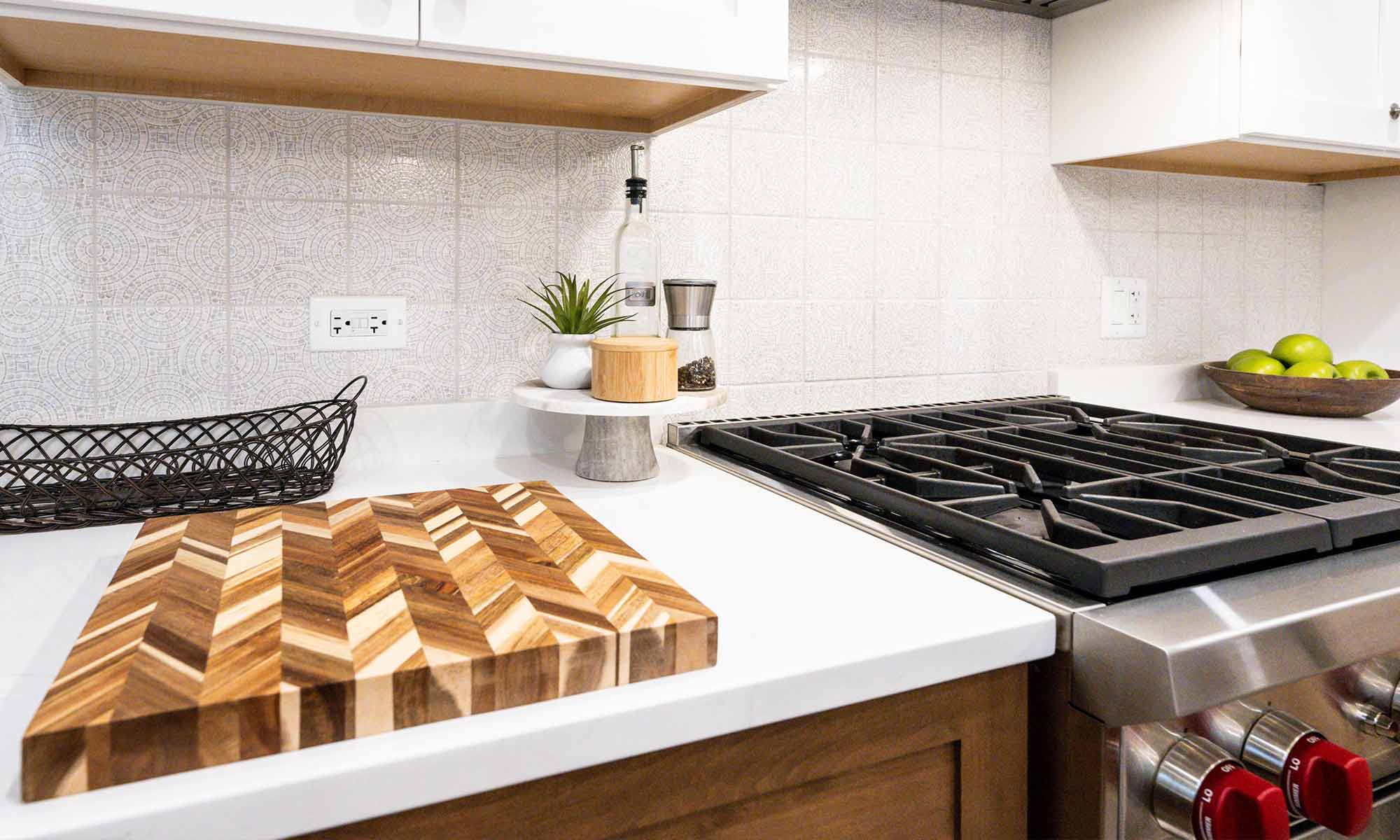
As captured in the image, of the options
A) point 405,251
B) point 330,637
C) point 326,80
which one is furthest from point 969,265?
point 330,637

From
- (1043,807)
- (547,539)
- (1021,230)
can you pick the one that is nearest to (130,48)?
(547,539)

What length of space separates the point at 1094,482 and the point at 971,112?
92 centimetres

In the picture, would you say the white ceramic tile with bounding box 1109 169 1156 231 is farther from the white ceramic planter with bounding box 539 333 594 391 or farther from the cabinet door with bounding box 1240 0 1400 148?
the white ceramic planter with bounding box 539 333 594 391

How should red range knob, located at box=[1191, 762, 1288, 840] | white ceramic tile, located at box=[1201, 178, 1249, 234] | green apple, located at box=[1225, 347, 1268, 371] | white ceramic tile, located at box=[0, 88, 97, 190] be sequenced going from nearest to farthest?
red range knob, located at box=[1191, 762, 1288, 840] < white ceramic tile, located at box=[0, 88, 97, 190] < green apple, located at box=[1225, 347, 1268, 371] < white ceramic tile, located at box=[1201, 178, 1249, 234]

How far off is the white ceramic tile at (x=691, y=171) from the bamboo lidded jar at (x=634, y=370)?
381mm

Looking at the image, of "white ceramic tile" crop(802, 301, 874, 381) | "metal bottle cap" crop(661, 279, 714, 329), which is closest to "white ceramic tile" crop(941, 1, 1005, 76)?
"white ceramic tile" crop(802, 301, 874, 381)

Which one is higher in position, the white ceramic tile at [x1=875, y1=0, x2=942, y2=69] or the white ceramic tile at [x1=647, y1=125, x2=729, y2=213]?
the white ceramic tile at [x1=875, y1=0, x2=942, y2=69]

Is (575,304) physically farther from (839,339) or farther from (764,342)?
(839,339)

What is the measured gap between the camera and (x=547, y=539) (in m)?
0.77

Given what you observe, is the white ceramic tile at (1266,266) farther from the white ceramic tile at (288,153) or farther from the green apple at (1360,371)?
the white ceramic tile at (288,153)

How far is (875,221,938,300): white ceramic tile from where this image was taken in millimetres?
1571

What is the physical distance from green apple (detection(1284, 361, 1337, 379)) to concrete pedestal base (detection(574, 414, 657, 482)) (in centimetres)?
134

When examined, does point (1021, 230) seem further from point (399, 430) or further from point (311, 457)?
point (311, 457)

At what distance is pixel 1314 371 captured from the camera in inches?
66.7
